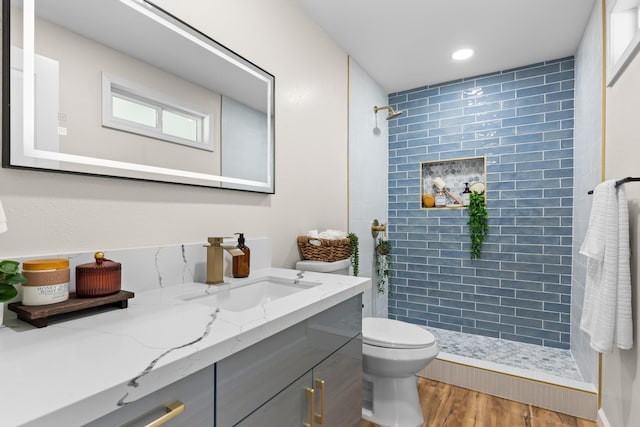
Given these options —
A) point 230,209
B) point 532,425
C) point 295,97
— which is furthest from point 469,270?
point 230,209

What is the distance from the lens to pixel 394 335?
194 cm

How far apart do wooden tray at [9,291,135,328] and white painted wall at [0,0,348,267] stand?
17 cm

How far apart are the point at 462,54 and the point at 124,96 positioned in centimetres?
251

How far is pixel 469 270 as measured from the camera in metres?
3.05

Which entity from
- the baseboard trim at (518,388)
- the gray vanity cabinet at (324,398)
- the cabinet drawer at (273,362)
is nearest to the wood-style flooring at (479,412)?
the baseboard trim at (518,388)

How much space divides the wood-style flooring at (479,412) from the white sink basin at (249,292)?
1.06m

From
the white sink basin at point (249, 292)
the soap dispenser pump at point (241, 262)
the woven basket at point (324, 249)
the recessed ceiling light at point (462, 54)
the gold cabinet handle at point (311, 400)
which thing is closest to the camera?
the gold cabinet handle at point (311, 400)

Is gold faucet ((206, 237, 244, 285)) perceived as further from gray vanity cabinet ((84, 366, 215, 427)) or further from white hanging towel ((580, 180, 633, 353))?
white hanging towel ((580, 180, 633, 353))

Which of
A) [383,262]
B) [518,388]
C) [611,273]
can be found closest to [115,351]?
[611,273]

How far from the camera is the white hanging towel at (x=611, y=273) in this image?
1.36 meters

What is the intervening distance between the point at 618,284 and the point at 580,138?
4.88ft

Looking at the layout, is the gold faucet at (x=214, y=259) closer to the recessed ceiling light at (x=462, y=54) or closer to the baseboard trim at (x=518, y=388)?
the baseboard trim at (x=518, y=388)

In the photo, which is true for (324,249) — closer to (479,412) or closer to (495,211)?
(479,412)

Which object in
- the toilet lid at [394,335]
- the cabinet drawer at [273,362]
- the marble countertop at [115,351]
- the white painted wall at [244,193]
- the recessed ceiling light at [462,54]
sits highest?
the recessed ceiling light at [462,54]
